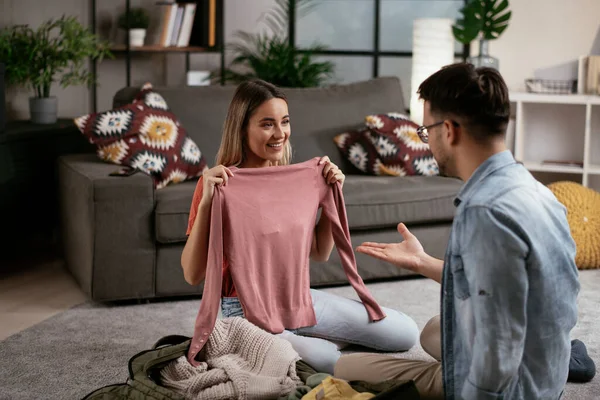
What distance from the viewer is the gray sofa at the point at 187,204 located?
3.58 m

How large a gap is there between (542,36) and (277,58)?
163 centimetres

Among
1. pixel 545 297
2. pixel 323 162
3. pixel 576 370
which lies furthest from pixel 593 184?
pixel 545 297

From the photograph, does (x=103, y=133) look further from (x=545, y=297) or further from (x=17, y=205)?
(x=545, y=297)

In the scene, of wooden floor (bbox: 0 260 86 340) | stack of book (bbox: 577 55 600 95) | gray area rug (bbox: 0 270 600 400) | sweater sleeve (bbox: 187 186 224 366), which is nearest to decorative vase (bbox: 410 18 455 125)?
stack of book (bbox: 577 55 600 95)

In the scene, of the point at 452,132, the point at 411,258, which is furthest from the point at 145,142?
the point at 452,132

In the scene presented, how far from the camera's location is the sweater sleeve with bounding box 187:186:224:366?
94.3 inches

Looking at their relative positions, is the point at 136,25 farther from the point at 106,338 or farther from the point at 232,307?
the point at 232,307

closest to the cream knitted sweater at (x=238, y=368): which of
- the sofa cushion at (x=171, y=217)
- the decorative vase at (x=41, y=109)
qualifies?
the sofa cushion at (x=171, y=217)

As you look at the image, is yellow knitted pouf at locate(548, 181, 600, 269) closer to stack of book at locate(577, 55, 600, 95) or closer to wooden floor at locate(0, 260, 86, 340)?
stack of book at locate(577, 55, 600, 95)

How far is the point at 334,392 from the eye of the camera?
199 cm

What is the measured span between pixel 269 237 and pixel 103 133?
149cm

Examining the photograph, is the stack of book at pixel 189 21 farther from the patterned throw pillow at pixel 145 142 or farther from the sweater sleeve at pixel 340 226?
the sweater sleeve at pixel 340 226

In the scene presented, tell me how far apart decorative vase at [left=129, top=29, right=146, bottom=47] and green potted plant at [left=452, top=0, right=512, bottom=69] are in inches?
74.1

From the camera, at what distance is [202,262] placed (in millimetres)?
2594
